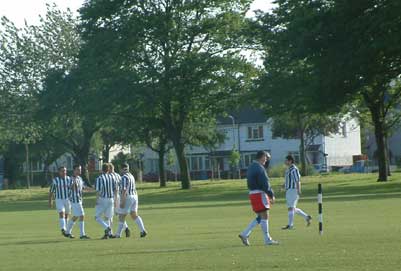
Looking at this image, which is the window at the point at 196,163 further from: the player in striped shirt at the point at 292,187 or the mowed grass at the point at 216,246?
the player in striped shirt at the point at 292,187

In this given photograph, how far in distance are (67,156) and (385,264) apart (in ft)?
382

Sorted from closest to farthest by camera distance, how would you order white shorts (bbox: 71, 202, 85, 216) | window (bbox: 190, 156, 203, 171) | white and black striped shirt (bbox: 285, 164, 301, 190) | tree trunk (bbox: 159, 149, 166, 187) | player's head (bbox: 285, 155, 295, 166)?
player's head (bbox: 285, 155, 295, 166), white shorts (bbox: 71, 202, 85, 216), white and black striped shirt (bbox: 285, 164, 301, 190), tree trunk (bbox: 159, 149, 166, 187), window (bbox: 190, 156, 203, 171)

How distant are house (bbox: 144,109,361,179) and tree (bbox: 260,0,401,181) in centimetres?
5763

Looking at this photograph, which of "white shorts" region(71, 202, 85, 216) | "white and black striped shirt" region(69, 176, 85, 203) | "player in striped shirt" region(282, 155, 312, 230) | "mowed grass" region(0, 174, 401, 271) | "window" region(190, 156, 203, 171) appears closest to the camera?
"mowed grass" region(0, 174, 401, 271)

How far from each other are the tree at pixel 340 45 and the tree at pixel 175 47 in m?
10.9

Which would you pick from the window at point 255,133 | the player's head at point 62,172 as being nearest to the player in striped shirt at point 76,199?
the player's head at point 62,172

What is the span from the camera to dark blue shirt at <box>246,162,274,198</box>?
1989 cm

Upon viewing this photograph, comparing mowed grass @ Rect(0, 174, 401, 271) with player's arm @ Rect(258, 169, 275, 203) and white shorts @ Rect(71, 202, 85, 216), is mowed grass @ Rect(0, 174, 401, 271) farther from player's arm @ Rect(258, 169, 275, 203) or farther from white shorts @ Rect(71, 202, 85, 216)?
player's arm @ Rect(258, 169, 275, 203)

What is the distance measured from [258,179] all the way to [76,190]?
8554mm

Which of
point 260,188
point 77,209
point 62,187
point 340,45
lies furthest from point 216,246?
point 340,45

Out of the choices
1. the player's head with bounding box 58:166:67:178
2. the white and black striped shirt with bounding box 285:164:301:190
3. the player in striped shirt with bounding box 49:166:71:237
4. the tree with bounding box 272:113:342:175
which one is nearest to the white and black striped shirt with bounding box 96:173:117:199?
the player's head with bounding box 58:166:67:178

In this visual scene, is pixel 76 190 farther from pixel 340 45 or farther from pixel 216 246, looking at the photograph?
pixel 340 45

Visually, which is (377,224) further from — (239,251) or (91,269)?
(91,269)

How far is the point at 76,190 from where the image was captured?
27188 millimetres
